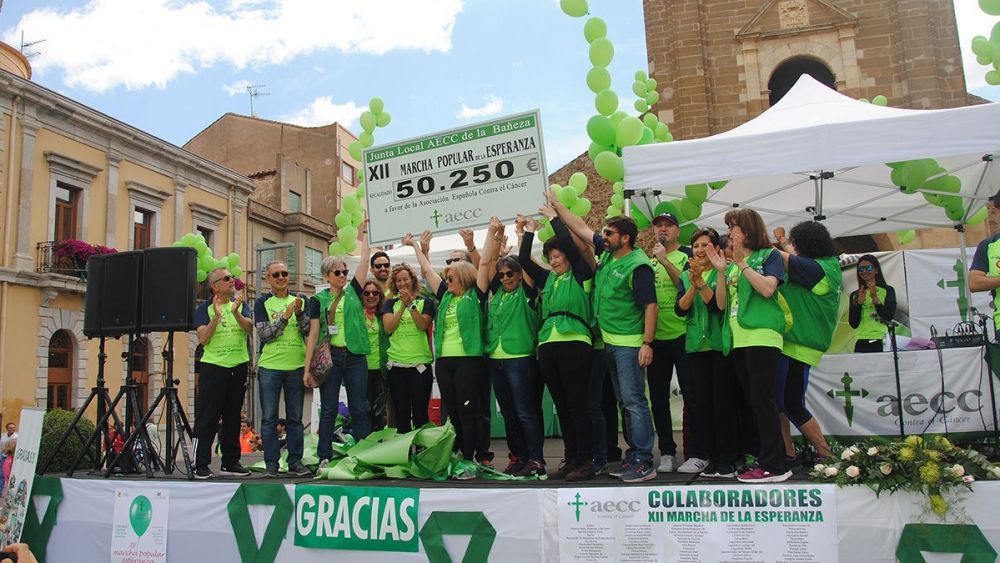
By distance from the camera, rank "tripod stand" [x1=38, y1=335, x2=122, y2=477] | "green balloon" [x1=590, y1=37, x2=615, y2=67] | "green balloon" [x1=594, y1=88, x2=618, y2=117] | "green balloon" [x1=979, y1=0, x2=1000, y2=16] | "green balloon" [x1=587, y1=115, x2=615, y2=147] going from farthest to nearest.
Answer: "green balloon" [x1=590, y1=37, x2=615, y2=67], "green balloon" [x1=594, y1=88, x2=618, y2=117], "green balloon" [x1=587, y1=115, x2=615, y2=147], "green balloon" [x1=979, y1=0, x2=1000, y2=16], "tripod stand" [x1=38, y1=335, x2=122, y2=477]

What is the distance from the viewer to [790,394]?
4484mm

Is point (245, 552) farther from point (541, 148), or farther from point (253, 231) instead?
point (253, 231)

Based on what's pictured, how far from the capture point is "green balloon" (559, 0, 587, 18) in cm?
760

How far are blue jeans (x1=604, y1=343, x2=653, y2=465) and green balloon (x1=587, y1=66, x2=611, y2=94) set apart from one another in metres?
3.58

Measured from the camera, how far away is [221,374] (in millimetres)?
5648

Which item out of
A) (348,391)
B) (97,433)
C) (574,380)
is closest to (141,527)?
(97,433)

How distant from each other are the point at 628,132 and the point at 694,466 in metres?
3.17

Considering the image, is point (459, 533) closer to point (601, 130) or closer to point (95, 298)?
point (601, 130)

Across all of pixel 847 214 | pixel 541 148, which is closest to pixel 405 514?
pixel 541 148

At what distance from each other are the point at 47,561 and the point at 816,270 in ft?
19.1

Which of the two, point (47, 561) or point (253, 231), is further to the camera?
point (253, 231)

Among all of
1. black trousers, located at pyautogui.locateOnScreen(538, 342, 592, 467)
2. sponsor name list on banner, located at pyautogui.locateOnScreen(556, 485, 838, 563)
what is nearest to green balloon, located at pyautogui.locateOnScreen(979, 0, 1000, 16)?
black trousers, located at pyautogui.locateOnScreen(538, 342, 592, 467)

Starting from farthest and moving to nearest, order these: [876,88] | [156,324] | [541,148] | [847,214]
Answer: [876,88] → [847,214] → [156,324] → [541,148]

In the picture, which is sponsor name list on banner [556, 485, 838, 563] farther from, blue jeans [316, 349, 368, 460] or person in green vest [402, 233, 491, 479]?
blue jeans [316, 349, 368, 460]
